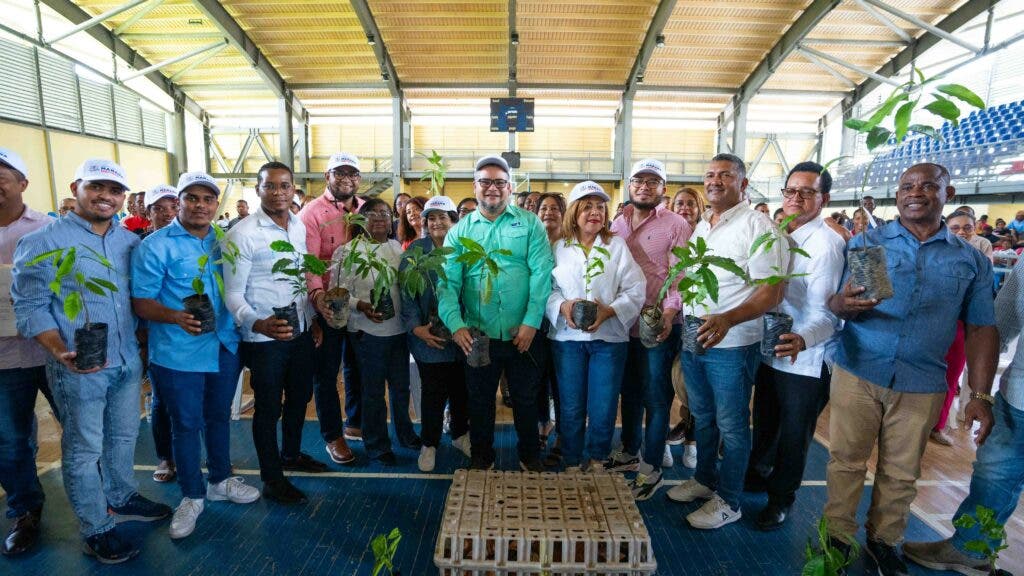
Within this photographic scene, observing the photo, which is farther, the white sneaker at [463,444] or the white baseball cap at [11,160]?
the white sneaker at [463,444]

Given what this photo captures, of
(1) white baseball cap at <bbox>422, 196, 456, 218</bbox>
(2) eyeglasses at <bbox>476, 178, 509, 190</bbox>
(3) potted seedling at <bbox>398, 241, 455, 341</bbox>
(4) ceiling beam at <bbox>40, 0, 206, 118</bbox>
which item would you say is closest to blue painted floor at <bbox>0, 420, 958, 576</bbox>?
(3) potted seedling at <bbox>398, 241, 455, 341</bbox>

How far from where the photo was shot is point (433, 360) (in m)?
2.80

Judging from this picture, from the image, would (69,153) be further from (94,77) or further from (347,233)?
(347,233)

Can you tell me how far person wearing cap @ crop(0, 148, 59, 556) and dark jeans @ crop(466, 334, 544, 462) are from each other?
1969 millimetres

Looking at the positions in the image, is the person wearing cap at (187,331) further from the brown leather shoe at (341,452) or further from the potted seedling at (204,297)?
the brown leather shoe at (341,452)

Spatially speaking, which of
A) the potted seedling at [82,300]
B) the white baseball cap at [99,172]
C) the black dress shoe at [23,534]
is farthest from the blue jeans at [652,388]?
the black dress shoe at [23,534]

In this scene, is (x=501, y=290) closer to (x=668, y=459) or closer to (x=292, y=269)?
(x=292, y=269)

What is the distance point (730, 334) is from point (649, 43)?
11169 mm

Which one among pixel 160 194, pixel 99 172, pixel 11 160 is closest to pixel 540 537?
pixel 99 172

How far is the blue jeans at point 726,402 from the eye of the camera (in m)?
2.25

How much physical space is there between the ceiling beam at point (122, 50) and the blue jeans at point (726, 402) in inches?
539

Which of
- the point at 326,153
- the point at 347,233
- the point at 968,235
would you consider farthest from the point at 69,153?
the point at 968,235

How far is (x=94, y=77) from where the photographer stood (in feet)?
37.1

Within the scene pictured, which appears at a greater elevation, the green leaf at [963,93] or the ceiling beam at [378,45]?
the ceiling beam at [378,45]
